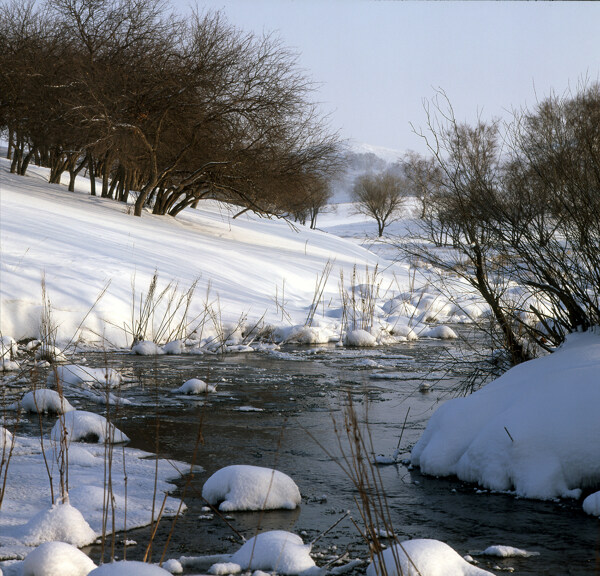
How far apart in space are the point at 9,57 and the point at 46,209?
7.49 m

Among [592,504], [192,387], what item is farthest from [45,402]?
[592,504]

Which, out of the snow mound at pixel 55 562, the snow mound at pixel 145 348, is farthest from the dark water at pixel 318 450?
the snow mound at pixel 55 562

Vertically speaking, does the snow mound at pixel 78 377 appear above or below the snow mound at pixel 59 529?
below

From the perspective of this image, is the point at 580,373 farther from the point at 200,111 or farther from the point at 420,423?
the point at 200,111

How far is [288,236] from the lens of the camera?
2575 centimetres

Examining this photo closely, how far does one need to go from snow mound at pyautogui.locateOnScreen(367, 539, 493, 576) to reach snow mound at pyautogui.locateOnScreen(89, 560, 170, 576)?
0.92 meters

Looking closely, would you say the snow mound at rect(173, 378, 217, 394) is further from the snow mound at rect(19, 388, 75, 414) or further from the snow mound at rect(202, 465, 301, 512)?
the snow mound at rect(202, 465, 301, 512)

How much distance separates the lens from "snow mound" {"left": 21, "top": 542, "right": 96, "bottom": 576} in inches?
120

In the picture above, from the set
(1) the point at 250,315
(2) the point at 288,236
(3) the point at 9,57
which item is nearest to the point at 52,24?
(3) the point at 9,57

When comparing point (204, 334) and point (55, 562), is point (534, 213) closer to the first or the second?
point (55, 562)

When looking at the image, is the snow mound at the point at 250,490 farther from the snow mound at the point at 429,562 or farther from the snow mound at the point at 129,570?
the snow mound at the point at 129,570

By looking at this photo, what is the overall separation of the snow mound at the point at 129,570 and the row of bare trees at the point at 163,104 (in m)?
17.0

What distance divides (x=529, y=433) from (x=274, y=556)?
6.77ft

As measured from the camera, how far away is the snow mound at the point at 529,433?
15.2 ft
